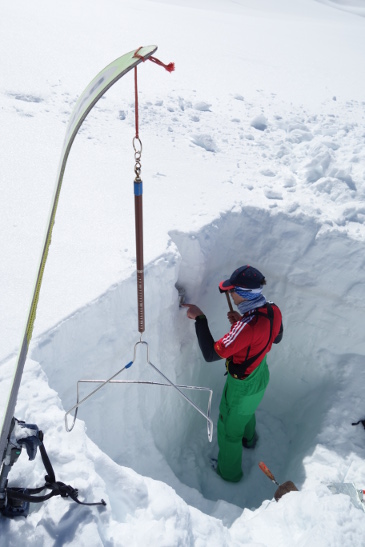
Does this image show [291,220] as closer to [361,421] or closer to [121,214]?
[121,214]

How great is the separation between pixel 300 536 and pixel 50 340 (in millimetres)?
1832

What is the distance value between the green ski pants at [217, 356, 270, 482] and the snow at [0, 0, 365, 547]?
9.8 inches

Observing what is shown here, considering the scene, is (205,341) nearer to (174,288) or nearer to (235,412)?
(174,288)

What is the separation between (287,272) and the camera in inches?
170

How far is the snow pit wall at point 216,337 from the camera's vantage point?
3.28 meters

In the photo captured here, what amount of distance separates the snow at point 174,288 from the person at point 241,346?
1.53ft

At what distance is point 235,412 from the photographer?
3.67 m

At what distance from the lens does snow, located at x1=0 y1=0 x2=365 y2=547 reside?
2.25 meters

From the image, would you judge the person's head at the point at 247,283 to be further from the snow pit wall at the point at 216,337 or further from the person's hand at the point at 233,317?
the snow pit wall at the point at 216,337

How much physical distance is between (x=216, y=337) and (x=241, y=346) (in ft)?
4.58

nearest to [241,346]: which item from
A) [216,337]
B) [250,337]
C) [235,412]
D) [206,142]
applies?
[250,337]

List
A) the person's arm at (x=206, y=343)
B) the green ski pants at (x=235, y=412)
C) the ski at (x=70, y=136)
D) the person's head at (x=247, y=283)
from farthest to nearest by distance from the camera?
the green ski pants at (x=235, y=412)
the person's arm at (x=206, y=343)
the person's head at (x=247, y=283)
the ski at (x=70, y=136)

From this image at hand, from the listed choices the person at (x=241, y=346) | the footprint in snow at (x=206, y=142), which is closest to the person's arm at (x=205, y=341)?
the person at (x=241, y=346)

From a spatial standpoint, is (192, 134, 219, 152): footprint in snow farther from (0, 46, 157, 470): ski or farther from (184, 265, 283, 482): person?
(0, 46, 157, 470): ski
